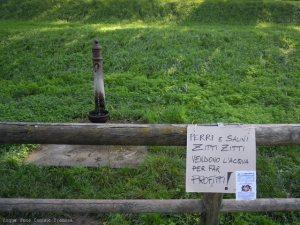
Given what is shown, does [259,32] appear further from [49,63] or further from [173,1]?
[49,63]

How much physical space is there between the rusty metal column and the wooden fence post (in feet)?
10.2

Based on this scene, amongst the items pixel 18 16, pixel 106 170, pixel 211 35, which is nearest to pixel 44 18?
pixel 18 16

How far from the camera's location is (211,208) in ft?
10.5

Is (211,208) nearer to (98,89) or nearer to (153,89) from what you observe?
(98,89)

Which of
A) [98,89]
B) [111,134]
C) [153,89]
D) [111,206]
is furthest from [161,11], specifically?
[111,206]

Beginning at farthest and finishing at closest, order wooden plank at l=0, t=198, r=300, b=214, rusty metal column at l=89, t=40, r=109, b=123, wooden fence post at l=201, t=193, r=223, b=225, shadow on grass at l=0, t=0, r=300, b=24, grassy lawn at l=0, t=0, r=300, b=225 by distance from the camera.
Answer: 1. shadow on grass at l=0, t=0, r=300, b=24
2. rusty metal column at l=89, t=40, r=109, b=123
3. grassy lawn at l=0, t=0, r=300, b=225
4. wooden plank at l=0, t=198, r=300, b=214
5. wooden fence post at l=201, t=193, r=223, b=225

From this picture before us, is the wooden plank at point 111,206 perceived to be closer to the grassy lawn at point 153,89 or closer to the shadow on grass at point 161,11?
the grassy lawn at point 153,89

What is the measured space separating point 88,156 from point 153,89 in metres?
2.70

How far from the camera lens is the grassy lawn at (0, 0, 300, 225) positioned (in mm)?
4539

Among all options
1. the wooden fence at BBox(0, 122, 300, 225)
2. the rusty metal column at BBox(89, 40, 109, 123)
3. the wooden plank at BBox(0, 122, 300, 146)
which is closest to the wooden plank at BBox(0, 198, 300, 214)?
the wooden fence at BBox(0, 122, 300, 225)

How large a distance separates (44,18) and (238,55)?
7.52m

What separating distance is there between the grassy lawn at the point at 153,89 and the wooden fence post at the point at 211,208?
0.78m

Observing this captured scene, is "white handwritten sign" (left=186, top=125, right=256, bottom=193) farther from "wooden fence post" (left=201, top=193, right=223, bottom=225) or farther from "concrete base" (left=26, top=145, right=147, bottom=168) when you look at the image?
"concrete base" (left=26, top=145, right=147, bottom=168)

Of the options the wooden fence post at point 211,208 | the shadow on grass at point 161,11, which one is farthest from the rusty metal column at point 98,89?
the shadow on grass at point 161,11
